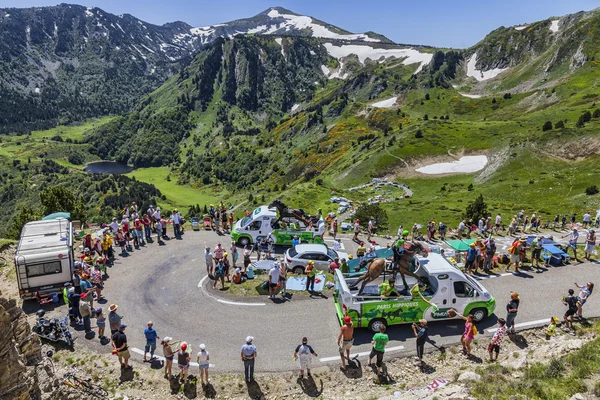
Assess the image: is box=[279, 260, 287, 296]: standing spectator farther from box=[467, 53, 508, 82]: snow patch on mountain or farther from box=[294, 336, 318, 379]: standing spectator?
box=[467, 53, 508, 82]: snow patch on mountain

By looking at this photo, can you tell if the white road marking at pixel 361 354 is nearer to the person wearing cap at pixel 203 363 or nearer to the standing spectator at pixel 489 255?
the person wearing cap at pixel 203 363

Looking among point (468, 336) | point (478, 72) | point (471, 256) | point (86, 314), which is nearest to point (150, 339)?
point (86, 314)

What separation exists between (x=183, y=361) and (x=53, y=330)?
24.8ft

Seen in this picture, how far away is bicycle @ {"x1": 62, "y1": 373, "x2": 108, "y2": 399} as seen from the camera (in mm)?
14500

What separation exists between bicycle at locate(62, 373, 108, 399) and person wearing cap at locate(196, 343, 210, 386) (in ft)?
12.1

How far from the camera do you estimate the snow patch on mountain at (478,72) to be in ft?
498

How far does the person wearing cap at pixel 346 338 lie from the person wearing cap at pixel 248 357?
3.39m

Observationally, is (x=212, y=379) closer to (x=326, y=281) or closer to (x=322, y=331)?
(x=322, y=331)

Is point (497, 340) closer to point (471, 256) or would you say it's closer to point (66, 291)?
point (471, 256)

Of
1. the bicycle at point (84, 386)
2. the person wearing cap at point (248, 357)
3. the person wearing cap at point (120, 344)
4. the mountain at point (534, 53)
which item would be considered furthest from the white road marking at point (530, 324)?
the mountain at point (534, 53)

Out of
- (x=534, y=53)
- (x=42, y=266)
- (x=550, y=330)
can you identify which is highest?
(x=534, y=53)

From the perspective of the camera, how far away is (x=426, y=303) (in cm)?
1703

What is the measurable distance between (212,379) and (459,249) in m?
17.6

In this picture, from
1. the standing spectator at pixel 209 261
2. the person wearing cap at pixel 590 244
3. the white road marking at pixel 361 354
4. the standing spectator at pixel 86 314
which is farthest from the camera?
the person wearing cap at pixel 590 244
